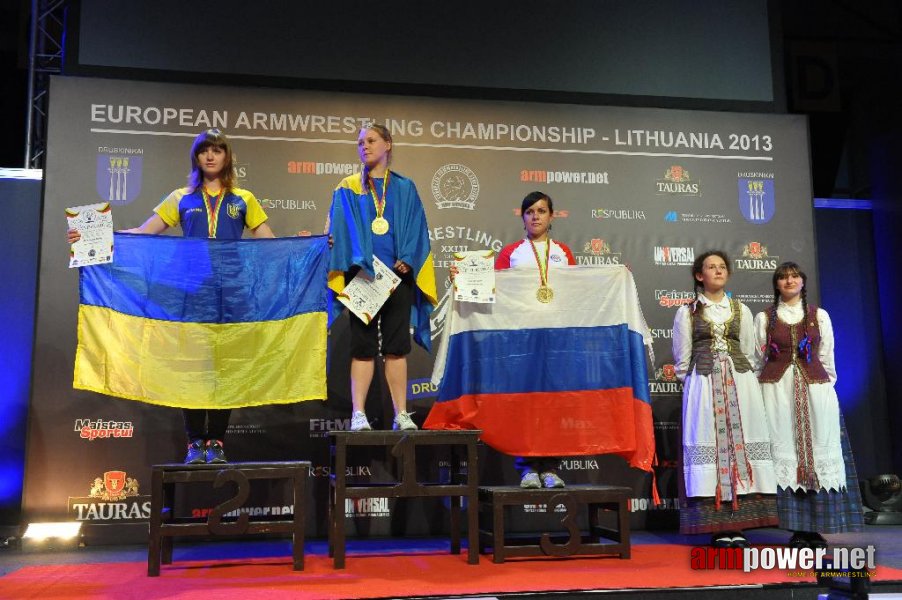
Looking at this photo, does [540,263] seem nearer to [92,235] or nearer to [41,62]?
[92,235]

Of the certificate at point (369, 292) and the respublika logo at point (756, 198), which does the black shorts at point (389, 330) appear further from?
the respublika logo at point (756, 198)

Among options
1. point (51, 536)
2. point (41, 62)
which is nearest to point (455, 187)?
point (41, 62)

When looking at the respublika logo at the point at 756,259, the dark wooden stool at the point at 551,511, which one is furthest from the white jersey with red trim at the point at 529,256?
the respublika logo at the point at 756,259

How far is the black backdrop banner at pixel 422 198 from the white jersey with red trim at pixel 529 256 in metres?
0.90

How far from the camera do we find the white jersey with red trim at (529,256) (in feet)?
13.9

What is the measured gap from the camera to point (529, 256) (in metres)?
4.26

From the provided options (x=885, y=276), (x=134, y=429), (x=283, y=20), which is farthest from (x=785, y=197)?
(x=134, y=429)

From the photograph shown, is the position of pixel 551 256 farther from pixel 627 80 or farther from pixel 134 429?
pixel 134 429

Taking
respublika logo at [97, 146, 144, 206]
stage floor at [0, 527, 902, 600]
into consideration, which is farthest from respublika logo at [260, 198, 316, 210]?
stage floor at [0, 527, 902, 600]

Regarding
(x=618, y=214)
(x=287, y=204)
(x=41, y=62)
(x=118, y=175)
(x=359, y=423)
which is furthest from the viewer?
(x=618, y=214)

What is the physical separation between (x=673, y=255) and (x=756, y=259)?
0.56 meters

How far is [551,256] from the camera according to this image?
14.0ft

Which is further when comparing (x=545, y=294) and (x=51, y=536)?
(x=51, y=536)

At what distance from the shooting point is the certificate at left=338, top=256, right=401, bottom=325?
393cm
